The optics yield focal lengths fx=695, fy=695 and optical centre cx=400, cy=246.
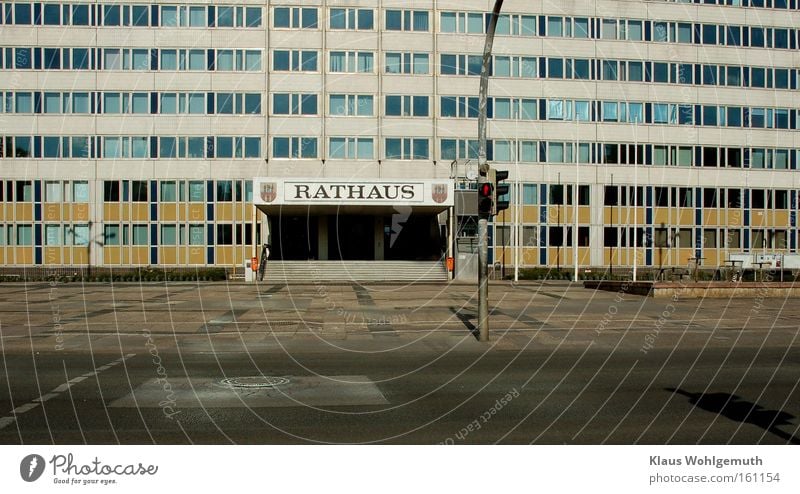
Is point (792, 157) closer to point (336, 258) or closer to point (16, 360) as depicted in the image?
point (336, 258)

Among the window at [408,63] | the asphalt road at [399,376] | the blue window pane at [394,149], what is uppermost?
the window at [408,63]

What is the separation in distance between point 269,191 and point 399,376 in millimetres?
33043

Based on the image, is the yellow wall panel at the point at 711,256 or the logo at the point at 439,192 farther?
the yellow wall panel at the point at 711,256

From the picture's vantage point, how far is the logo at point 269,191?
42875mm

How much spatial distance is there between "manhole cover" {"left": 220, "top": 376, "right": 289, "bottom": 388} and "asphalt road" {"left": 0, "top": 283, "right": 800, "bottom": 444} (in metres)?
0.08

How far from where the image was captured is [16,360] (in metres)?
13.2

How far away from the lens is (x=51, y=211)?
53375mm

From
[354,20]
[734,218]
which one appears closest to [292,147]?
[354,20]

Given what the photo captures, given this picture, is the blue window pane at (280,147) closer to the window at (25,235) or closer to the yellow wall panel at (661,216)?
the window at (25,235)

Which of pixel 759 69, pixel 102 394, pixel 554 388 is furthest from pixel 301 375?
pixel 759 69

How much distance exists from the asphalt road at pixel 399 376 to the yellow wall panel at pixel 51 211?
109 ft

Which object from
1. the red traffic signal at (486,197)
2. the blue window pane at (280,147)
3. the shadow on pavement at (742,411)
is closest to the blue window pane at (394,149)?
the blue window pane at (280,147)

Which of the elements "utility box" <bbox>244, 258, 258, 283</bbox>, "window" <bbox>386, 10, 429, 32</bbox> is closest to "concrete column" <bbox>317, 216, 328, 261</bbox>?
"utility box" <bbox>244, 258, 258, 283</bbox>
